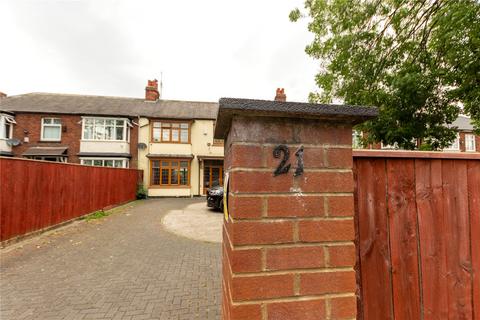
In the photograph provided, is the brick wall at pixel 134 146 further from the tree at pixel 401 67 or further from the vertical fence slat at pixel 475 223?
the vertical fence slat at pixel 475 223

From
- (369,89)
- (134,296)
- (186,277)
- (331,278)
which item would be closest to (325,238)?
(331,278)

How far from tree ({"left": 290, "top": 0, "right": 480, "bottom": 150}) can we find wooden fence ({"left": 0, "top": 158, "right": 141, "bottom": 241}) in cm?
887

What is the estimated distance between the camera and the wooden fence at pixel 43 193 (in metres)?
5.79

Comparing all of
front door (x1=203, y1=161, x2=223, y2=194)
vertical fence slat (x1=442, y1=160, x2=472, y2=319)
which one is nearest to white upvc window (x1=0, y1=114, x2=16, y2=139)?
front door (x1=203, y1=161, x2=223, y2=194)

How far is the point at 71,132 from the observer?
59.3 ft

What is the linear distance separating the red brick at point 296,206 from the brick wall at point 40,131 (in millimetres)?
20962

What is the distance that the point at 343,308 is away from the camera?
3.67ft

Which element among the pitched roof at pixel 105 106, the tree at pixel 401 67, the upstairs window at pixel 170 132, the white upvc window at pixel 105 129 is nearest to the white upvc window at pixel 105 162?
the white upvc window at pixel 105 129

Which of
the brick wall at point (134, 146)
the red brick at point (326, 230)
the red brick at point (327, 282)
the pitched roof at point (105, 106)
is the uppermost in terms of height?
the pitched roof at point (105, 106)

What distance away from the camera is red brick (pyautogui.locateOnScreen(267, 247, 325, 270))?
1077mm

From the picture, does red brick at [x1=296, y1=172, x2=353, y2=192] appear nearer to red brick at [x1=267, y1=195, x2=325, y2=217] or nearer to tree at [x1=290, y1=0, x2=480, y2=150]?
red brick at [x1=267, y1=195, x2=325, y2=217]

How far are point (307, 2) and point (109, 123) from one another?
1651 centimetres

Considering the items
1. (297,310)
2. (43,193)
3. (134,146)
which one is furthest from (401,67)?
(134,146)

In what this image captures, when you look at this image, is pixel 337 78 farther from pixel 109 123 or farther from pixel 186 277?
pixel 109 123
